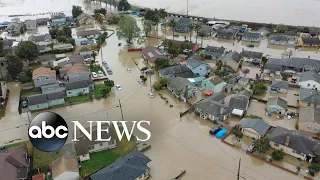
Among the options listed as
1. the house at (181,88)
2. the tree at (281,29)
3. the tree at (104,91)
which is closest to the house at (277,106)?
the house at (181,88)

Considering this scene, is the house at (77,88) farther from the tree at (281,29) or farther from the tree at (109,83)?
the tree at (281,29)

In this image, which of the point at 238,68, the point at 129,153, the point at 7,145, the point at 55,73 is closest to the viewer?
the point at 129,153

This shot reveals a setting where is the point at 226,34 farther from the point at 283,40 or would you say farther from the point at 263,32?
the point at 283,40

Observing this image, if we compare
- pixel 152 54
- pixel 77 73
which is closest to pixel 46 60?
pixel 77 73

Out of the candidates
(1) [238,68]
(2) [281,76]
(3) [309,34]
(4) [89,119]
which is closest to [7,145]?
(4) [89,119]

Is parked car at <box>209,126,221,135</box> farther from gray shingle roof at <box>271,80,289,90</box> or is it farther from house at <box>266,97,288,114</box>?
gray shingle roof at <box>271,80,289,90</box>

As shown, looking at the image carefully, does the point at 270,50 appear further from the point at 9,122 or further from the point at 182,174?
the point at 9,122
